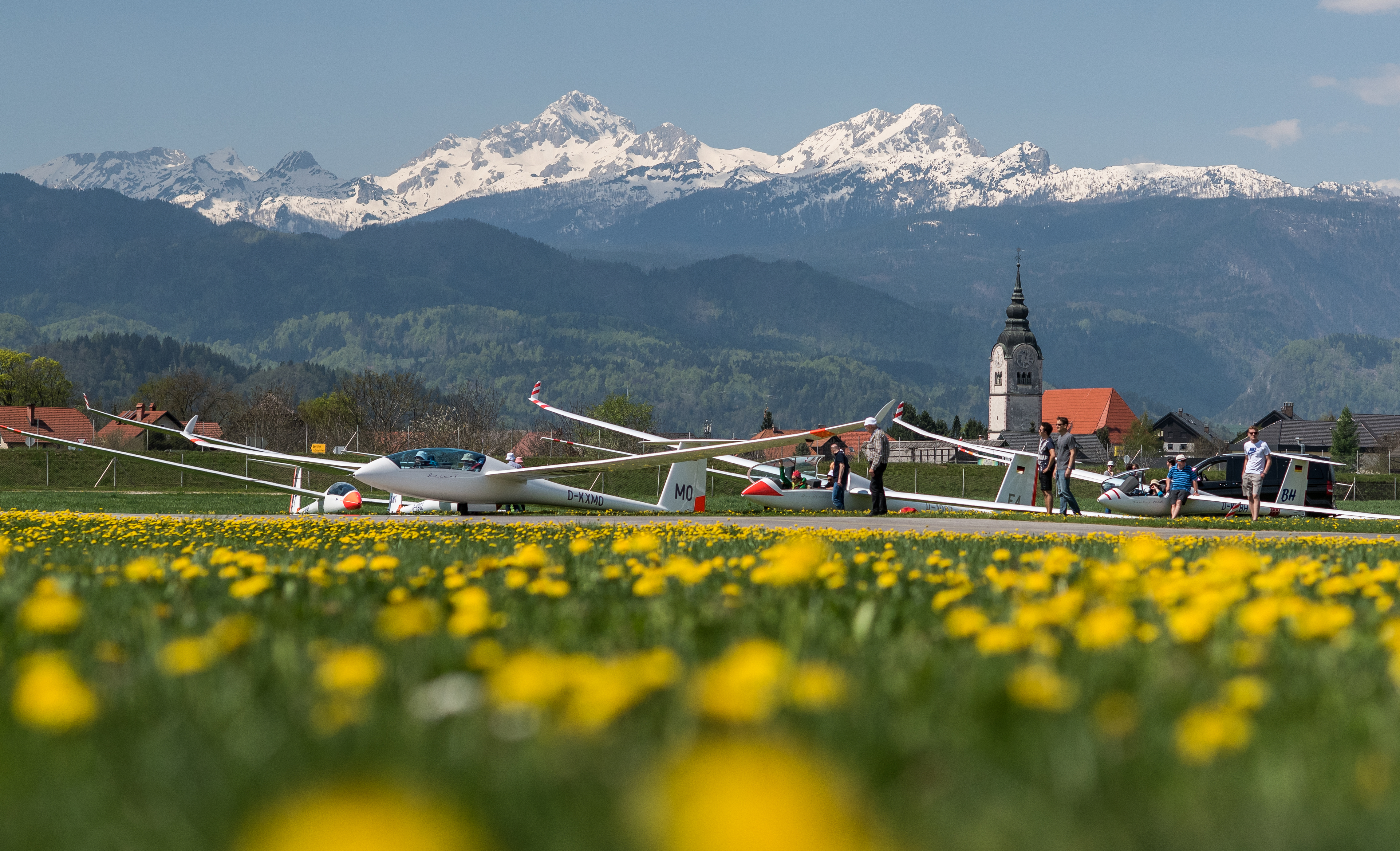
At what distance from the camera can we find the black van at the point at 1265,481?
109 ft

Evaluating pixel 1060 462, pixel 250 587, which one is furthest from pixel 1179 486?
pixel 250 587

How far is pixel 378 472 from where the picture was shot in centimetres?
2409

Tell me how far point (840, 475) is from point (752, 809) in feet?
94.4

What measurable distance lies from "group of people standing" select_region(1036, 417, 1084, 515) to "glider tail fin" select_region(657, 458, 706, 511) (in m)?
9.34

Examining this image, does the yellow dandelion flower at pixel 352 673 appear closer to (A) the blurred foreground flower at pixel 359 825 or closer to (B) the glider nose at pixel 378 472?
(A) the blurred foreground flower at pixel 359 825

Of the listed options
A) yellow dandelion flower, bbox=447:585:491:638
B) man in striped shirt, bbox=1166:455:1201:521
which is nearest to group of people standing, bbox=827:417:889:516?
man in striped shirt, bbox=1166:455:1201:521

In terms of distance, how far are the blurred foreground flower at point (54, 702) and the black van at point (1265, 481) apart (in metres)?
32.3

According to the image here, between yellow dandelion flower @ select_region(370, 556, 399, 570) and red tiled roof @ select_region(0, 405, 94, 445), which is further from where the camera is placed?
red tiled roof @ select_region(0, 405, 94, 445)

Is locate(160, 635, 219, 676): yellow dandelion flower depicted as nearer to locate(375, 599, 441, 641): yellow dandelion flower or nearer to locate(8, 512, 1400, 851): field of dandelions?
locate(8, 512, 1400, 851): field of dandelions

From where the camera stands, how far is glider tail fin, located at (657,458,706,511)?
30734 millimetres

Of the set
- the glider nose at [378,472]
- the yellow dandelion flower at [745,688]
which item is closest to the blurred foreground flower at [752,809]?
the yellow dandelion flower at [745,688]

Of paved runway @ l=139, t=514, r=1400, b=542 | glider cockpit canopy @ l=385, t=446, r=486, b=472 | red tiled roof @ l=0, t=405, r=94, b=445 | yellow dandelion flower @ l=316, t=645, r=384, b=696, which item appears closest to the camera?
yellow dandelion flower @ l=316, t=645, r=384, b=696

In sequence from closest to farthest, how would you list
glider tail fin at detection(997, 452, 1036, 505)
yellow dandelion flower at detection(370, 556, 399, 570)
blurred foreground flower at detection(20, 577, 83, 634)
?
Result: blurred foreground flower at detection(20, 577, 83, 634) → yellow dandelion flower at detection(370, 556, 399, 570) → glider tail fin at detection(997, 452, 1036, 505)

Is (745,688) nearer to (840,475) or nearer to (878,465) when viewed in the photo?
(878,465)
